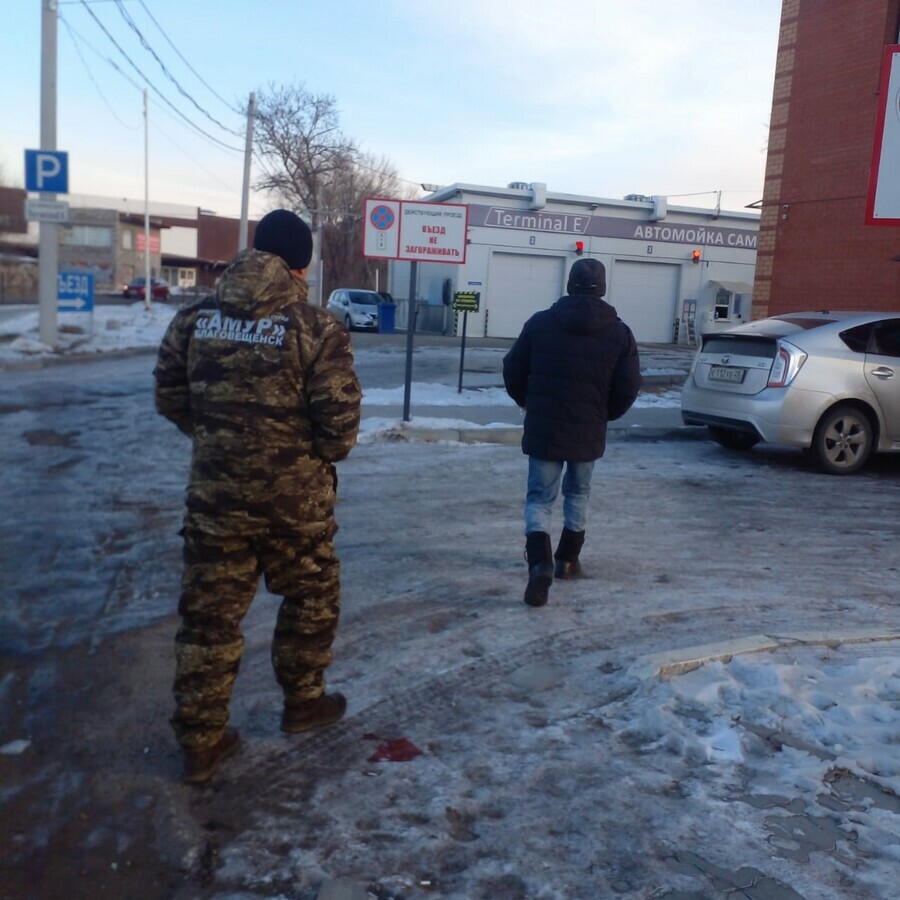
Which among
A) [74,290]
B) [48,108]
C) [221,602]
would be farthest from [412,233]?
[74,290]

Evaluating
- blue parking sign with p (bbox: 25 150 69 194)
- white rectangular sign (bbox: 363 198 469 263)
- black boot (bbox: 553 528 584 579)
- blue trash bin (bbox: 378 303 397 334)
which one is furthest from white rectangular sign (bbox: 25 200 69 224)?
blue trash bin (bbox: 378 303 397 334)

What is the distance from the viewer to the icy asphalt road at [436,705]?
2832mm

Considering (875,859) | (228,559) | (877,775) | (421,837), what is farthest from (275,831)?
(877,775)

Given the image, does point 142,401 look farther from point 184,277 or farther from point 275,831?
point 184,277

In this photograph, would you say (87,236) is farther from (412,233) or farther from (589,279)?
(589,279)

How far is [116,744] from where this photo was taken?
12.0ft

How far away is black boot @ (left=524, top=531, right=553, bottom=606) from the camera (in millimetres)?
5141

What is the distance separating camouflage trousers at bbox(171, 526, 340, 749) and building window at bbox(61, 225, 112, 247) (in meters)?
76.9

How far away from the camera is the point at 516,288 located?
3825 cm

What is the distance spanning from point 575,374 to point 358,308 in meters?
30.6

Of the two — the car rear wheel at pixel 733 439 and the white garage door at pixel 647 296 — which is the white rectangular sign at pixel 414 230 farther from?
the white garage door at pixel 647 296

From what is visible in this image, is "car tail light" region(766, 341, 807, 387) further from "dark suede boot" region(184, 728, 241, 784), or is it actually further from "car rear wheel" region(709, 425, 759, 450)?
"dark suede boot" region(184, 728, 241, 784)

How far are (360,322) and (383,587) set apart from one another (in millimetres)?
30083

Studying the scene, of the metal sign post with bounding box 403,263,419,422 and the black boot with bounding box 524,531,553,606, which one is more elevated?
the metal sign post with bounding box 403,263,419,422
